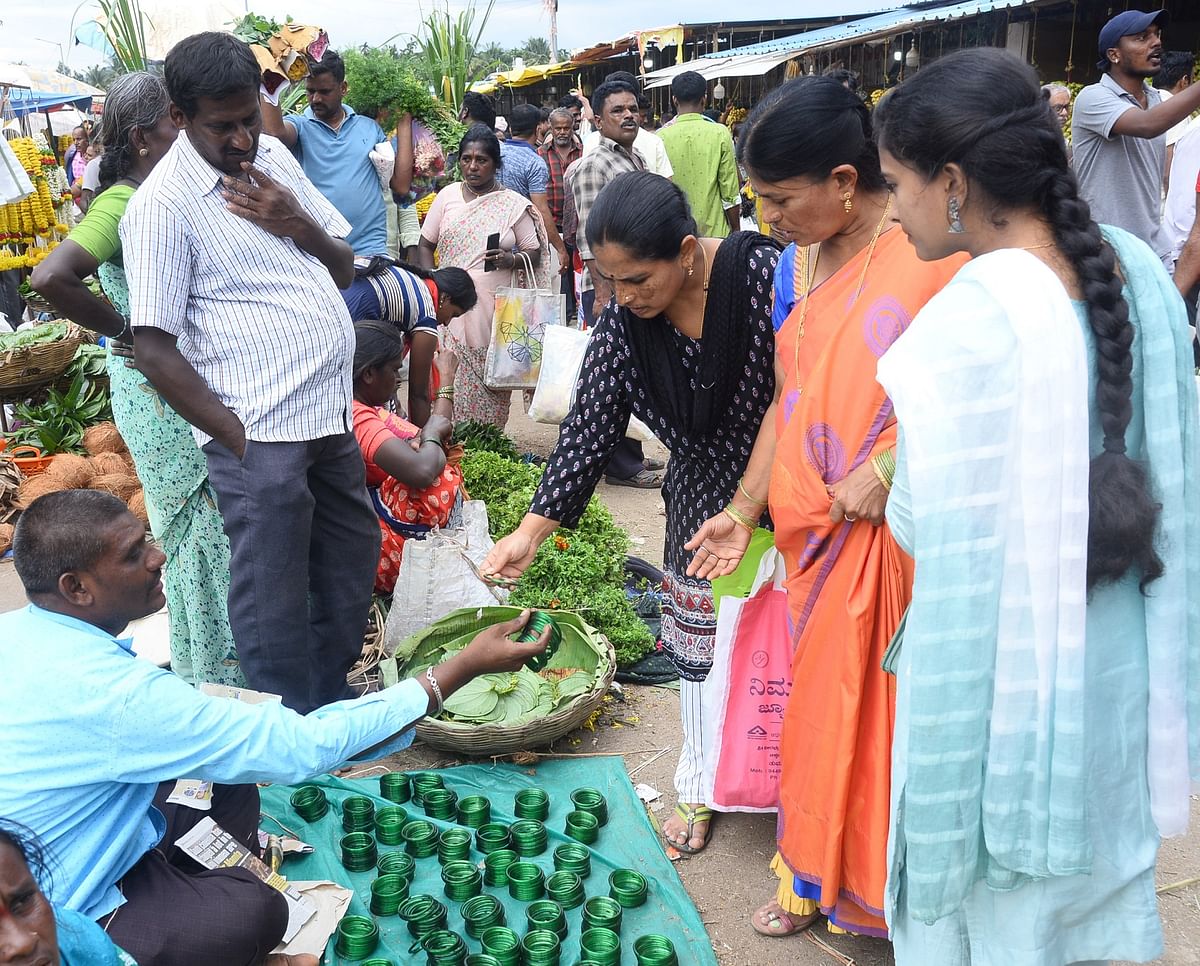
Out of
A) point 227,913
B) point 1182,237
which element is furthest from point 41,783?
point 1182,237

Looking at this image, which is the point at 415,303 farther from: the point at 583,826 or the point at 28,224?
the point at 28,224

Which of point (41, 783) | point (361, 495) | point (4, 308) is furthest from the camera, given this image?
point (4, 308)

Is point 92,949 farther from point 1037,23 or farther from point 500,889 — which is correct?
point 1037,23

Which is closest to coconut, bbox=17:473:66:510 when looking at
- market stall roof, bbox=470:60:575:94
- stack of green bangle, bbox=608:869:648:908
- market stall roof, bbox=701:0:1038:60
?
stack of green bangle, bbox=608:869:648:908

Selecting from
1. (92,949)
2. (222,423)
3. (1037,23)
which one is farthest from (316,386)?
(1037,23)

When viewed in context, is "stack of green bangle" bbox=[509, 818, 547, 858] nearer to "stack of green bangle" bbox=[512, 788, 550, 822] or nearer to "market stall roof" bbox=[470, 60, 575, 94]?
"stack of green bangle" bbox=[512, 788, 550, 822]

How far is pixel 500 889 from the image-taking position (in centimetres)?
289

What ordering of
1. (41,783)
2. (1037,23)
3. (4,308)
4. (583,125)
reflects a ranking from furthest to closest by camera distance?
1. (1037,23)
2. (583,125)
3. (4,308)
4. (41,783)

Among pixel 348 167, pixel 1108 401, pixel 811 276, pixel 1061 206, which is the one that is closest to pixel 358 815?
pixel 811 276

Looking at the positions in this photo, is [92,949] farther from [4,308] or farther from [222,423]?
[4,308]

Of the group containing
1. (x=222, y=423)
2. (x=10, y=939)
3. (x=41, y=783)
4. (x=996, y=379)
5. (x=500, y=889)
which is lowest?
(x=500, y=889)

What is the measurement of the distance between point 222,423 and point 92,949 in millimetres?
1511

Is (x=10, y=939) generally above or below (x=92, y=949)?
above

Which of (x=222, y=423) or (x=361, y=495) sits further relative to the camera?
(x=361, y=495)
